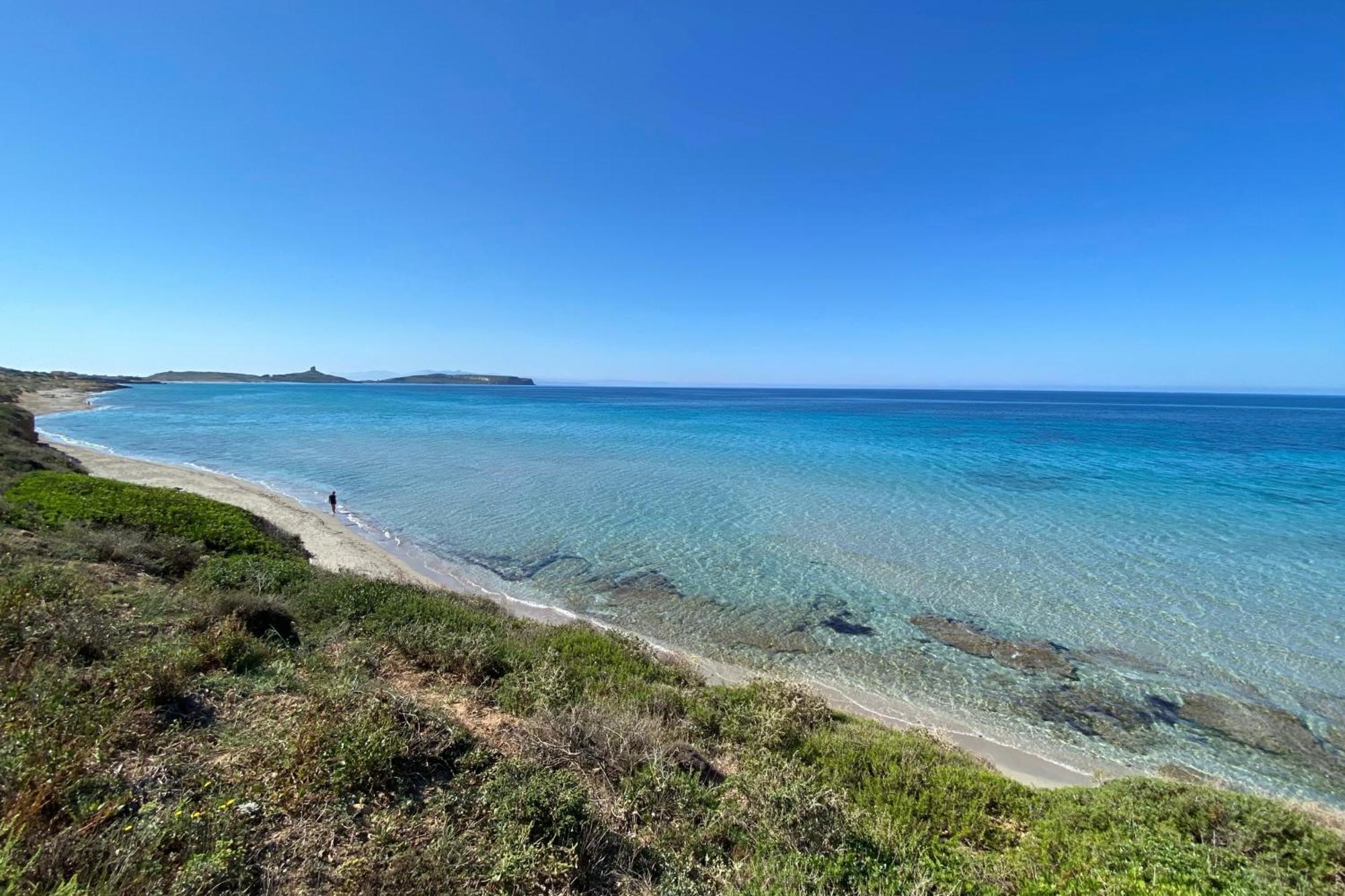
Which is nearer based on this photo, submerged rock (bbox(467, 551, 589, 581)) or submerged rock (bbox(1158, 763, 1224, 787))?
submerged rock (bbox(1158, 763, 1224, 787))

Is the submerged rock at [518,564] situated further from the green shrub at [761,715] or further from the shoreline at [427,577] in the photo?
the green shrub at [761,715]

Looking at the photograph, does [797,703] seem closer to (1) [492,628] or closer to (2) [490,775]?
(2) [490,775]

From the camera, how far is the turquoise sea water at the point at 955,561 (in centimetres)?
1062

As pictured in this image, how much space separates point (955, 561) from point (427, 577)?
58.6ft

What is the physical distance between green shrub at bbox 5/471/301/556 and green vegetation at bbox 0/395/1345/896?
4.58 meters

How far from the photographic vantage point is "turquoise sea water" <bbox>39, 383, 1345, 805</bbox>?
10617 millimetres

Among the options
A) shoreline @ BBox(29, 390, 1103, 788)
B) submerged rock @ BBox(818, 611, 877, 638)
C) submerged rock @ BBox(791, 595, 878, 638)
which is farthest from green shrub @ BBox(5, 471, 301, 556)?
submerged rock @ BBox(818, 611, 877, 638)

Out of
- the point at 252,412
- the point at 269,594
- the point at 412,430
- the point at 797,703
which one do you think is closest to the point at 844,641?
the point at 797,703

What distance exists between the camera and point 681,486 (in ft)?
97.9

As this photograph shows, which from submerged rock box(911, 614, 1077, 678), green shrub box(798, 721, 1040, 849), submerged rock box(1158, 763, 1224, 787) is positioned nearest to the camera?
green shrub box(798, 721, 1040, 849)

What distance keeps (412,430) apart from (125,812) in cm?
5912

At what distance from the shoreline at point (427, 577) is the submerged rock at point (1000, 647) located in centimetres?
296

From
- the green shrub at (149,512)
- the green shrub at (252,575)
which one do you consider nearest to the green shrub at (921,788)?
the green shrub at (252,575)

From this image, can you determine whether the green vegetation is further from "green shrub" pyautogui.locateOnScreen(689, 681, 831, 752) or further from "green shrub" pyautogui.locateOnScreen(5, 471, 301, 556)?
"green shrub" pyautogui.locateOnScreen(5, 471, 301, 556)
